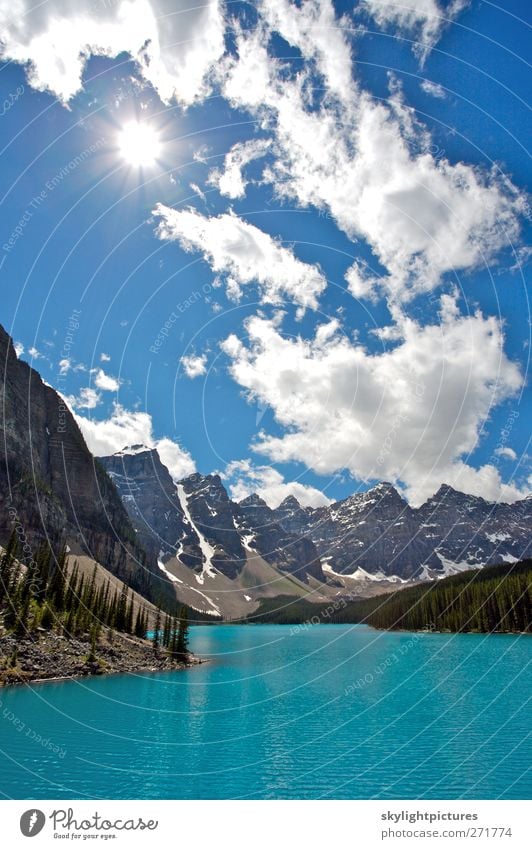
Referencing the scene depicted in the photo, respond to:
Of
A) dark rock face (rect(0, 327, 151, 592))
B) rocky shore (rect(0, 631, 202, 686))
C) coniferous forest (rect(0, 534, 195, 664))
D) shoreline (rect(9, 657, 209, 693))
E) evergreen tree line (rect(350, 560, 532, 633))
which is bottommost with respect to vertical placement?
shoreline (rect(9, 657, 209, 693))

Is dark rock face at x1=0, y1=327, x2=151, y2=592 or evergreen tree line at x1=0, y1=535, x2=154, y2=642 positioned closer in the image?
evergreen tree line at x1=0, y1=535, x2=154, y2=642

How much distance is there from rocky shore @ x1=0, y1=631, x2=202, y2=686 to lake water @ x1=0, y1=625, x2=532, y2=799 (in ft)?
10.4

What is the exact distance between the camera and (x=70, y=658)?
64250 millimetres

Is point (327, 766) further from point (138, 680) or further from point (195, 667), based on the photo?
point (195, 667)

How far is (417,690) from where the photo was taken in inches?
2244

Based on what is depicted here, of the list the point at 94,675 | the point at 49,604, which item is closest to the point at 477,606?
the point at 94,675

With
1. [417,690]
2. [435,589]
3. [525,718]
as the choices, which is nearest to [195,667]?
[417,690]

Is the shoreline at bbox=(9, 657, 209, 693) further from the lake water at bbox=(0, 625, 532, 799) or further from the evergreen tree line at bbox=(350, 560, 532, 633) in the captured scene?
the evergreen tree line at bbox=(350, 560, 532, 633)

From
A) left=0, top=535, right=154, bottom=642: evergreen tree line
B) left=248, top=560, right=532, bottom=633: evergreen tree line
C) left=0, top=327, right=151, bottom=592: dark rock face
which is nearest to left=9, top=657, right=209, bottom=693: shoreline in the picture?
left=0, top=535, right=154, bottom=642: evergreen tree line

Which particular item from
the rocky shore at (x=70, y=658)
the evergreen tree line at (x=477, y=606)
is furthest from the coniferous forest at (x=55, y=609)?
the evergreen tree line at (x=477, y=606)

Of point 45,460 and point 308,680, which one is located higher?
point 45,460

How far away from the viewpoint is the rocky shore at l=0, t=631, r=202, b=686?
184 feet
